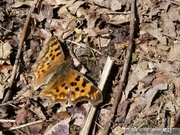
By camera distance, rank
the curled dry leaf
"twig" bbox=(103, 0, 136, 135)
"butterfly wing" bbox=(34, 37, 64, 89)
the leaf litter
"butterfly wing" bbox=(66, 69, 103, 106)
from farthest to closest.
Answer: the curled dry leaf < "butterfly wing" bbox=(34, 37, 64, 89) < the leaf litter < "twig" bbox=(103, 0, 136, 135) < "butterfly wing" bbox=(66, 69, 103, 106)

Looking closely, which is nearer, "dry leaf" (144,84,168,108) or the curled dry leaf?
"dry leaf" (144,84,168,108)

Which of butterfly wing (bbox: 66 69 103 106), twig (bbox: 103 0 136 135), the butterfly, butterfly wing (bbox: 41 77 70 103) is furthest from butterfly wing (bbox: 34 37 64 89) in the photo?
twig (bbox: 103 0 136 135)

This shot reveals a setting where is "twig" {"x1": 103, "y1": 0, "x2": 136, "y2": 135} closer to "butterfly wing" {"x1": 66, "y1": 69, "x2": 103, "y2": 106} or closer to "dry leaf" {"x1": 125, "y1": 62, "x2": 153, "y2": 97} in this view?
"dry leaf" {"x1": 125, "y1": 62, "x2": 153, "y2": 97}

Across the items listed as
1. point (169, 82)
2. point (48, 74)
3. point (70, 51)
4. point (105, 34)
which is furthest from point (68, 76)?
point (169, 82)

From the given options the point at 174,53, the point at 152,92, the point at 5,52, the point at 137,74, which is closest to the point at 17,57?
the point at 5,52

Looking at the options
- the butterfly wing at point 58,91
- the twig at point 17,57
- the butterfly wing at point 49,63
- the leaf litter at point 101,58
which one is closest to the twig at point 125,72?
the leaf litter at point 101,58

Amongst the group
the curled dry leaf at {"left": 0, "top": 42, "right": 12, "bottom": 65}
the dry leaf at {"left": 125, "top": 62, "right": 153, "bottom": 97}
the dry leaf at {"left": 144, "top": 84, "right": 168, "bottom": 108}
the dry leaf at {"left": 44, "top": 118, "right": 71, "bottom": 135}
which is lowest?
the dry leaf at {"left": 44, "top": 118, "right": 71, "bottom": 135}

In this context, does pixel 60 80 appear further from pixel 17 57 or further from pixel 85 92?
pixel 17 57

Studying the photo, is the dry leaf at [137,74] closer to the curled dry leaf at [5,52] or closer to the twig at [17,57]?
the twig at [17,57]
